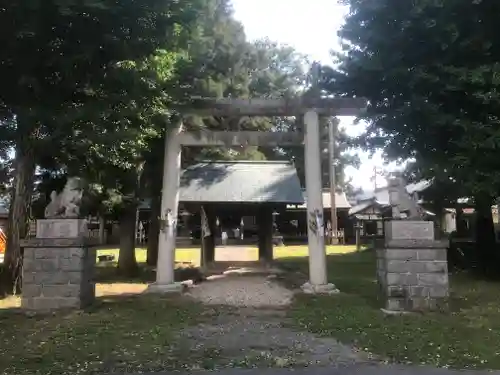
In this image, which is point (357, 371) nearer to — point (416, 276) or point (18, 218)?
point (416, 276)

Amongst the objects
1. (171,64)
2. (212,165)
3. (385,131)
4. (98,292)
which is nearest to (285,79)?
(212,165)

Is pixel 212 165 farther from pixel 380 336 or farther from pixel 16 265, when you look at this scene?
pixel 380 336

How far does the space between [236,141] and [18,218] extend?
5.84 metres

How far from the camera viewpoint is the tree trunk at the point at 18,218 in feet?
38.0

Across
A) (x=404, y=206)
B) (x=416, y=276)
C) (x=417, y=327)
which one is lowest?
(x=417, y=327)

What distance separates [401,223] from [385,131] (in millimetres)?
5470

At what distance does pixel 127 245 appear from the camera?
17.4 m

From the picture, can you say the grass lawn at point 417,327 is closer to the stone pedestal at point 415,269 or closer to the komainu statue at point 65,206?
the stone pedestal at point 415,269

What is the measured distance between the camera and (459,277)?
49.0 ft

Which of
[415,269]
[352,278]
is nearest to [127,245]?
[352,278]

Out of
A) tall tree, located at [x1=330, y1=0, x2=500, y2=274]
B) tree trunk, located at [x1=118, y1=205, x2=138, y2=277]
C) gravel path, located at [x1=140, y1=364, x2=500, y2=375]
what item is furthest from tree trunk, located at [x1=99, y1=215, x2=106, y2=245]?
tall tree, located at [x1=330, y1=0, x2=500, y2=274]

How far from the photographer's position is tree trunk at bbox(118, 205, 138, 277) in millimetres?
17094

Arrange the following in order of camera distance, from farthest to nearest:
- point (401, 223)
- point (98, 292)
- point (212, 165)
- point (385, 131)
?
point (212, 165), point (385, 131), point (98, 292), point (401, 223)

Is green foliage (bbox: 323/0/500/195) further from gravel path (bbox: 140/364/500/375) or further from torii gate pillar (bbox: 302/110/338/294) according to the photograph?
gravel path (bbox: 140/364/500/375)
